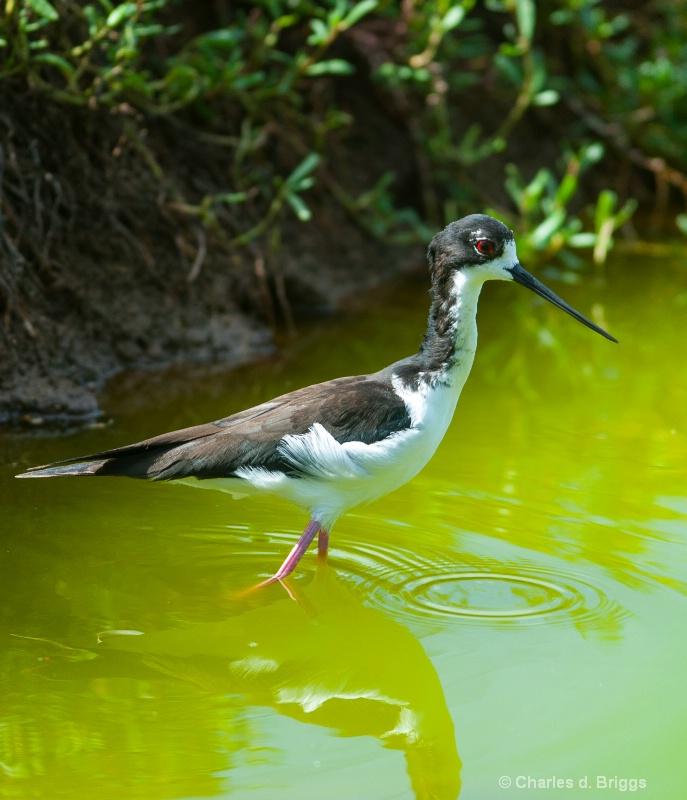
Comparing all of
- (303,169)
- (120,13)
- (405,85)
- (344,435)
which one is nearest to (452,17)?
(405,85)

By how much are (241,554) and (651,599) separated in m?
1.56

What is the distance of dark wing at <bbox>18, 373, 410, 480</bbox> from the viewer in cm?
408

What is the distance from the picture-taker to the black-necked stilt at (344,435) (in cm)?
406

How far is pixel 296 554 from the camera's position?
409 cm

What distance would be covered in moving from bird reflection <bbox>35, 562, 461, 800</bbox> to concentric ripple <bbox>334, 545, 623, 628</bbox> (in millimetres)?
126

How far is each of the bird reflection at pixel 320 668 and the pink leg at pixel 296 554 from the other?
0.11 metres

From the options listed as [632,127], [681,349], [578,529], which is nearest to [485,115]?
[632,127]

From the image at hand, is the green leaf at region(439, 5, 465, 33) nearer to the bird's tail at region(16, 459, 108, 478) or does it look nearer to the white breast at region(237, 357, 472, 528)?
the white breast at region(237, 357, 472, 528)

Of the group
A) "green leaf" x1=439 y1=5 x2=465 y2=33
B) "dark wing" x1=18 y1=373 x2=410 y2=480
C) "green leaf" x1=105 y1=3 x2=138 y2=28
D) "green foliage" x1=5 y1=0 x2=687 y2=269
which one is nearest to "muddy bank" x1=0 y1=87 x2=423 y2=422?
"green foliage" x1=5 y1=0 x2=687 y2=269

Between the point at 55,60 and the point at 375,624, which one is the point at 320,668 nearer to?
the point at 375,624

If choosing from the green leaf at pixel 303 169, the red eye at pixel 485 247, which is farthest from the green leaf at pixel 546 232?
the red eye at pixel 485 247

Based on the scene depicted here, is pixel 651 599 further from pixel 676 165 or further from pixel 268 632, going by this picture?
pixel 676 165

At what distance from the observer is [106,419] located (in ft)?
18.2

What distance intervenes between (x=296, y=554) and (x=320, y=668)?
1.99 feet
